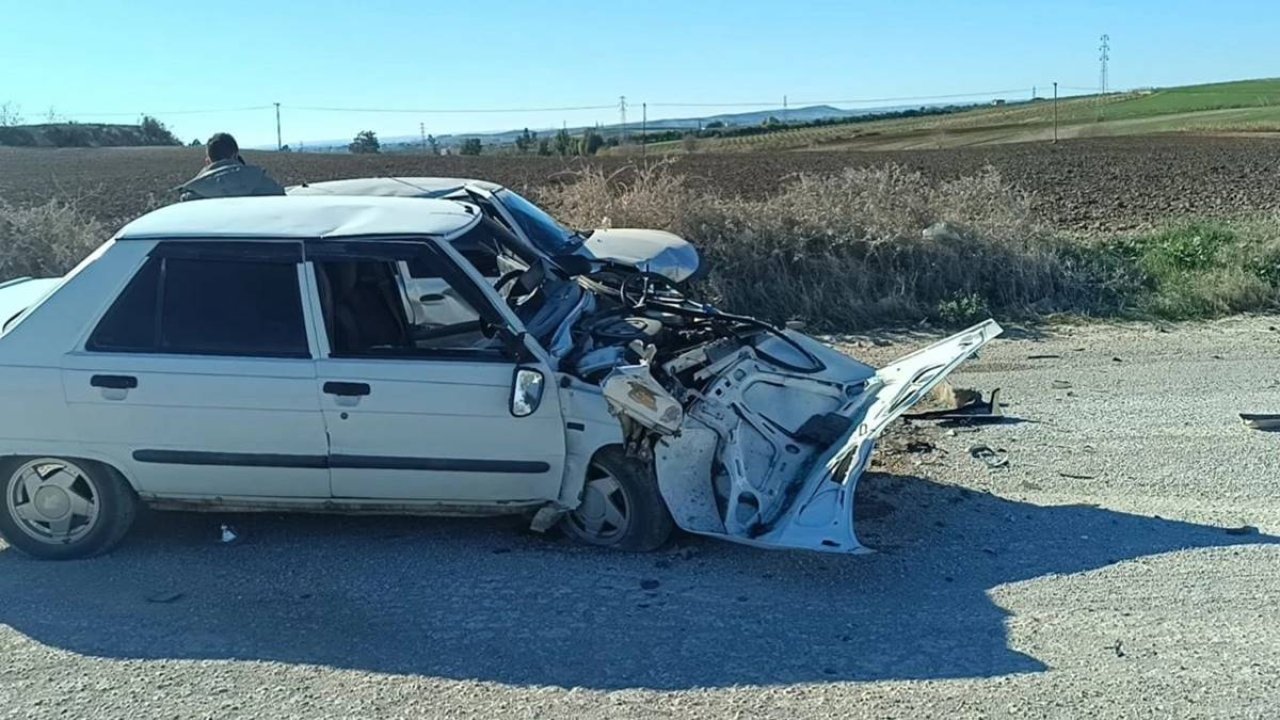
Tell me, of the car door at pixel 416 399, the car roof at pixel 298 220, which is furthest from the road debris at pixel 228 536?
the car roof at pixel 298 220

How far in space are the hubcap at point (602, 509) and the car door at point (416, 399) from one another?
20cm

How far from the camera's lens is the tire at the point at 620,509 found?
5.39m

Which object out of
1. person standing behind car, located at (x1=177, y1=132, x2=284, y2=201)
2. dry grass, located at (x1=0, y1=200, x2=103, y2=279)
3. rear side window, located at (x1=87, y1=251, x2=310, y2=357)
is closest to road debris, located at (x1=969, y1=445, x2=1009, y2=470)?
rear side window, located at (x1=87, y1=251, x2=310, y2=357)

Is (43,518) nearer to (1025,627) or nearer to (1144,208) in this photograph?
(1025,627)

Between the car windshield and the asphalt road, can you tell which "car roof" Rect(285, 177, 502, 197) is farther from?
the asphalt road

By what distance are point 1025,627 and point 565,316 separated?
2.68 metres

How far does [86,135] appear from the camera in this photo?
7825 centimetres

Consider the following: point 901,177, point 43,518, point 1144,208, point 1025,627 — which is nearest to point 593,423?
point 1025,627

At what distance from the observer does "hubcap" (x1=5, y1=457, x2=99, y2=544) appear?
17.7 feet

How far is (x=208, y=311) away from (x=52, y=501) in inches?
46.4

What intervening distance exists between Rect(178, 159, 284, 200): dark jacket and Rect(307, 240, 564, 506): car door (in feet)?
12.4

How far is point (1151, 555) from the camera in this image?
5.39 meters

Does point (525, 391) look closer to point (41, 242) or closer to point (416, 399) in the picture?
point (416, 399)

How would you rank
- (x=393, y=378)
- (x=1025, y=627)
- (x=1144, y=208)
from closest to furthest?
(x=1025, y=627)
(x=393, y=378)
(x=1144, y=208)
